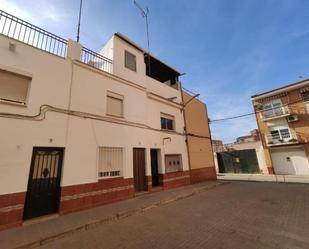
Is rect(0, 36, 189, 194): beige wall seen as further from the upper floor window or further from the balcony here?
the upper floor window

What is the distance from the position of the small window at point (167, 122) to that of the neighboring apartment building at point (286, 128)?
10738 millimetres

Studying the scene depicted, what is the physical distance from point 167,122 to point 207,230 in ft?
25.4

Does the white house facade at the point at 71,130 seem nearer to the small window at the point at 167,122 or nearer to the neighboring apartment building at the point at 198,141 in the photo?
the small window at the point at 167,122

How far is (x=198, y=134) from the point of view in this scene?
13625 mm

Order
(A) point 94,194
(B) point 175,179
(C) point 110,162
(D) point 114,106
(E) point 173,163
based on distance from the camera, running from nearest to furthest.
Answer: (A) point 94,194 → (C) point 110,162 → (D) point 114,106 → (B) point 175,179 → (E) point 173,163

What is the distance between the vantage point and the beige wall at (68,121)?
4934 mm

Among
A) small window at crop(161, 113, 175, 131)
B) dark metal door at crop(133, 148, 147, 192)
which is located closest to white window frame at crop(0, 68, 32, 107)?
dark metal door at crop(133, 148, 147, 192)

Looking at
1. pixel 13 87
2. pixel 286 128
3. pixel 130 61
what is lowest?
pixel 13 87

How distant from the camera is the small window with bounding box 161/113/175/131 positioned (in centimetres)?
1105

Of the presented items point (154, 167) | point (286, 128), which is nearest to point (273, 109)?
point (286, 128)

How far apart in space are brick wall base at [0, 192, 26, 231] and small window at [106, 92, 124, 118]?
4.39m

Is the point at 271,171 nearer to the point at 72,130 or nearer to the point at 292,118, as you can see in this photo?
the point at 292,118

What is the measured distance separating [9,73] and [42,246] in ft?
17.0

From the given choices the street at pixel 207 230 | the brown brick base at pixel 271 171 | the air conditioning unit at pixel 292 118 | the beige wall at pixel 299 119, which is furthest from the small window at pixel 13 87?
the air conditioning unit at pixel 292 118
